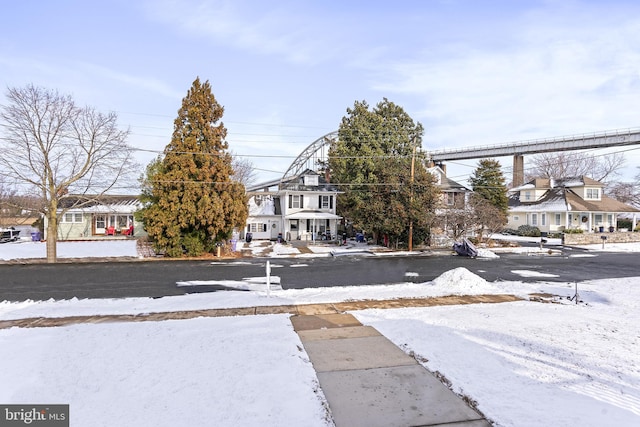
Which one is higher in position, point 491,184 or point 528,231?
point 491,184

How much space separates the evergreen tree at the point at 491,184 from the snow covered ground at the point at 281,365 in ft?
101

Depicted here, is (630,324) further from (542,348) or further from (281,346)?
(281,346)

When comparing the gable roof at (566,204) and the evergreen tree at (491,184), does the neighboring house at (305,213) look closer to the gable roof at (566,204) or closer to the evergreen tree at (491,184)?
the evergreen tree at (491,184)

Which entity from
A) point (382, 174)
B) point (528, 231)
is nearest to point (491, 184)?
point (528, 231)

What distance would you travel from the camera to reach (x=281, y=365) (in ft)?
18.5

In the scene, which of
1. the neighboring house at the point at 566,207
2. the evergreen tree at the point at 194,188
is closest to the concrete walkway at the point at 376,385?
the evergreen tree at the point at 194,188

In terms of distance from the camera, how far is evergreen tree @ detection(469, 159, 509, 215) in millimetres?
38438

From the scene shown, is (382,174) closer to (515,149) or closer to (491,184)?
(491,184)

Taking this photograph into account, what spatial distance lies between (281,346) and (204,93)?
21.7 m

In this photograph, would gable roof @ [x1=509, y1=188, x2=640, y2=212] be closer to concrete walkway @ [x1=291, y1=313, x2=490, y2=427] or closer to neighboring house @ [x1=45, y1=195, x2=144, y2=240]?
concrete walkway @ [x1=291, y1=313, x2=490, y2=427]

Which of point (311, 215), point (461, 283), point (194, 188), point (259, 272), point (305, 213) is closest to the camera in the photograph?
point (461, 283)

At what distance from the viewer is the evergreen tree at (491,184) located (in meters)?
38.4

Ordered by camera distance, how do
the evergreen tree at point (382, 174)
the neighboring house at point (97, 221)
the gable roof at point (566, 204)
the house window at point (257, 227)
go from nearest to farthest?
the evergreen tree at point (382, 174)
the neighboring house at point (97, 221)
the house window at point (257, 227)
the gable roof at point (566, 204)

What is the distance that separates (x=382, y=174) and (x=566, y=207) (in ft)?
74.2
